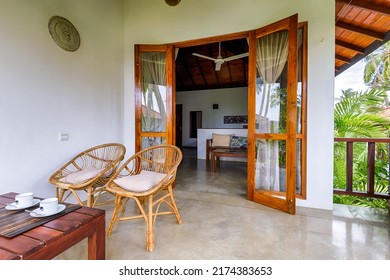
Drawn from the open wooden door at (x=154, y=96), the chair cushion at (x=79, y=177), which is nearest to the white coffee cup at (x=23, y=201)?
the chair cushion at (x=79, y=177)

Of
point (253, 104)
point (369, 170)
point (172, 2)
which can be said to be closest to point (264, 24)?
point (253, 104)

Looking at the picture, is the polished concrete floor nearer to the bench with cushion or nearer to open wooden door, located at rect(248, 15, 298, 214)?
open wooden door, located at rect(248, 15, 298, 214)

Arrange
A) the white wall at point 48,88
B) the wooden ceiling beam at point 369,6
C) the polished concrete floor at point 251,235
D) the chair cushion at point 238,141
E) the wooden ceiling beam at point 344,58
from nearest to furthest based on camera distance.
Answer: the polished concrete floor at point 251,235 < the white wall at point 48,88 < the wooden ceiling beam at point 369,6 < the wooden ceiling beam at point 344,58 < the chair cushion at point 238,141

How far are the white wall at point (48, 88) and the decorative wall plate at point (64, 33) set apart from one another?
0.05 metres

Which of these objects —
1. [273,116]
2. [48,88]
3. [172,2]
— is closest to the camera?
[48,88]

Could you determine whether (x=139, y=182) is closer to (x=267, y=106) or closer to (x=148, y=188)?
(x=148, y=188)

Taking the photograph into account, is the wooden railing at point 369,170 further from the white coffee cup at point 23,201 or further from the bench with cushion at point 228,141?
the white coffee cup at point 23,201

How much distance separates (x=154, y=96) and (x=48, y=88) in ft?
4.79

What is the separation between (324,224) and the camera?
6.88 ft

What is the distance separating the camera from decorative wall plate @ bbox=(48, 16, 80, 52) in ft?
7.52

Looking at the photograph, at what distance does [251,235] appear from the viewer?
1879mm

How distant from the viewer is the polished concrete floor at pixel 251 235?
1590 mm
